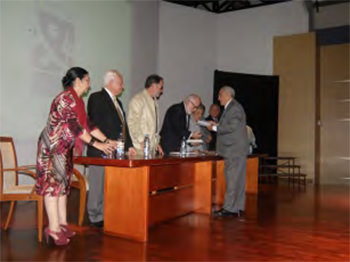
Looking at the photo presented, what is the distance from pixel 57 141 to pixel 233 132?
6.53 feet

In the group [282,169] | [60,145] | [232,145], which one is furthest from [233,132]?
[282,169]

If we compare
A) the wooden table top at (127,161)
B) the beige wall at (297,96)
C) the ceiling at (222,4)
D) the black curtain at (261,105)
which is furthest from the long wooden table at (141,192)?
the ceiling at (222,4)

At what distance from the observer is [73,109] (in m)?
2.94

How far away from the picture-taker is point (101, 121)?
140 inches

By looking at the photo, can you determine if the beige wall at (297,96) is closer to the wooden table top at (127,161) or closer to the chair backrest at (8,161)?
the wooden table top at (127,161)

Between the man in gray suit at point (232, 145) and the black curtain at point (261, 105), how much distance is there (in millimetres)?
4036

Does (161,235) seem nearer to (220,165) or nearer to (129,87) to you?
(220,165)

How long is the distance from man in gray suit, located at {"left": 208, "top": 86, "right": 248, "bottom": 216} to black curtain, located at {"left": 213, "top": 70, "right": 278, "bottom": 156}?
404 centimetres

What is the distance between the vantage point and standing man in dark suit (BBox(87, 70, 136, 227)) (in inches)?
139

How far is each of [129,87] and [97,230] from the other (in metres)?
3.58

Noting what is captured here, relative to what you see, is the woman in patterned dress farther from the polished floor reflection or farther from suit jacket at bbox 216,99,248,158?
suit jacket at bbox 216,99,248,158

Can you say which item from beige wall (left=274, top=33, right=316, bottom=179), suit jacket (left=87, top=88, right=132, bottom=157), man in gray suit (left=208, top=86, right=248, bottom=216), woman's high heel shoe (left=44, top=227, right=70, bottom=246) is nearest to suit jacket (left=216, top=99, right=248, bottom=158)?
man in gray suit (left=208, top=86, right=248, bottom=216)

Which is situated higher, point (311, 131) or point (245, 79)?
point (245, 79)

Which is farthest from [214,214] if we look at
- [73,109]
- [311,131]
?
[311,131]
